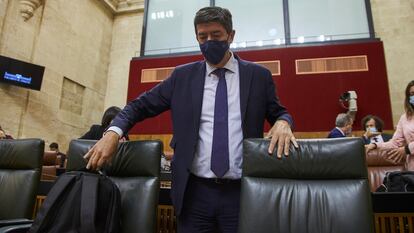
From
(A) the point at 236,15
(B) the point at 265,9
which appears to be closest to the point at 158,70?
(A) the point at 236,15

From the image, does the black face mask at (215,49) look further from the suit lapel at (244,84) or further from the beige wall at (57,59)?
the beige wall at (57,59)

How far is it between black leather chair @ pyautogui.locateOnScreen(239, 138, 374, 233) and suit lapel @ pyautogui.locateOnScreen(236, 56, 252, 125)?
179mm

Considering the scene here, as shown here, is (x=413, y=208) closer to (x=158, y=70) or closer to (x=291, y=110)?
(x=291, y=110)

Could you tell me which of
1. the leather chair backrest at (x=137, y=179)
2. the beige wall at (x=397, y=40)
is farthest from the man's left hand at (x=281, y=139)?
the beige wall at (x=397, y=40)

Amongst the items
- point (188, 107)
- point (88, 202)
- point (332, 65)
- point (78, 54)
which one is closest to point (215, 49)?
point (188, 107)

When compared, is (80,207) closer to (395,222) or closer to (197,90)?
(197,90)

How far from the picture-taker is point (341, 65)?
20.5 feet

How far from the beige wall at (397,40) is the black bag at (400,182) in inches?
218

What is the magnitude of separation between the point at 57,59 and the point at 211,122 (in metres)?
7.54

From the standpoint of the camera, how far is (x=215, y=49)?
1.44 meters

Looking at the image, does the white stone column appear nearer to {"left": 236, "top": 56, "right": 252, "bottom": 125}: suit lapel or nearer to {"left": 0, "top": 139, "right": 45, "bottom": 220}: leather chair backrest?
{"left": 0, "top": 139, "right": 45, "bottom": 220}: leather chair backrest

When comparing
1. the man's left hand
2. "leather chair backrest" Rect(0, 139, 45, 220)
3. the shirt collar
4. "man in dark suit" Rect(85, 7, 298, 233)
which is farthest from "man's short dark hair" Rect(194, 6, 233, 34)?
"leather chair backrest" Rect(0, 139, 45, 220)

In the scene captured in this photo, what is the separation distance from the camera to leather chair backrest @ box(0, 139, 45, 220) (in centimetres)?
174

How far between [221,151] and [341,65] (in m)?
5.64
